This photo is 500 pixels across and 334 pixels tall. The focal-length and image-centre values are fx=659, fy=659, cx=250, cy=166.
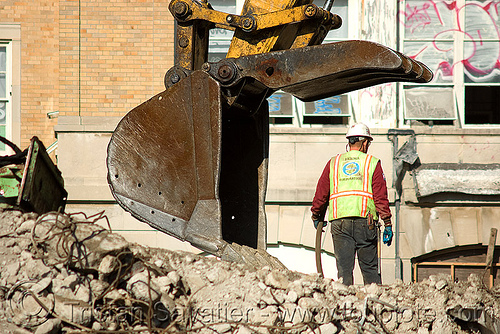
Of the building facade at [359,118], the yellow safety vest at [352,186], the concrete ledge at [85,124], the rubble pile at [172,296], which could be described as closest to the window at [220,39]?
the building facade at [359,118]

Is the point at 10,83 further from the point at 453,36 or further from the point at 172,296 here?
the point at 172,296

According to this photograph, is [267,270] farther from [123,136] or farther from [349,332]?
[123,136]

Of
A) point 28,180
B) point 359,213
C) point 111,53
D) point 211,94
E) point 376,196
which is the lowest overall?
point 359,213

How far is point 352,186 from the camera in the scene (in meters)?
6.19

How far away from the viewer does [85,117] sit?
408 inches

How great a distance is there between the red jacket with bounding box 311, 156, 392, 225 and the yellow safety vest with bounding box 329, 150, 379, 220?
0.04 meters

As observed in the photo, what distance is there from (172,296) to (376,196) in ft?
8.11

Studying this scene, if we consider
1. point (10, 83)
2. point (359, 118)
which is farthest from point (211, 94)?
point (10, 83)

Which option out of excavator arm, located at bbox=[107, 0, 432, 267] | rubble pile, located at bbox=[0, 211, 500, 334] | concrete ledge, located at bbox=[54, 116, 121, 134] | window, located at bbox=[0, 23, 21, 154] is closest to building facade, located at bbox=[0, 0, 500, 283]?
concrete ledge, located at bbox=[54, 116, 121, 134]

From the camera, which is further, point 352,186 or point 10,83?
point 10,83

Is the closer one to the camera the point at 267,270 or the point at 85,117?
the point at 267,270

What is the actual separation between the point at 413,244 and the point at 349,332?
6.11 m

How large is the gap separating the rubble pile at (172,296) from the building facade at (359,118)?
519 cm

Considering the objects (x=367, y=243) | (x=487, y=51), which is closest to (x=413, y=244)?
(x=487, y=51)
